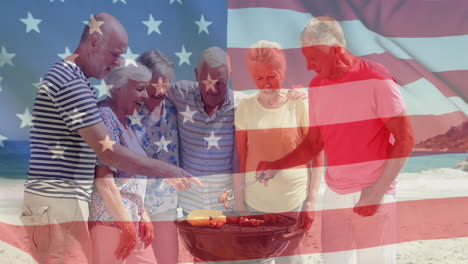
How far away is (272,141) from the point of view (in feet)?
8.48

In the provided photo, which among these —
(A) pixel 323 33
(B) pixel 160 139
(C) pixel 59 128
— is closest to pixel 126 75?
(B) pixel 160 139

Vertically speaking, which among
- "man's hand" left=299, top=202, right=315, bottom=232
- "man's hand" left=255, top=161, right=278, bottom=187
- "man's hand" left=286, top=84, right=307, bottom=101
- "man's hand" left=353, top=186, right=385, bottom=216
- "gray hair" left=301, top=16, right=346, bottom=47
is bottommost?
"man's hand" left=299, top=202, right=315, bottom=232

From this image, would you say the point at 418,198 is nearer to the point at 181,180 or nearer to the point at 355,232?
the point at 355,232

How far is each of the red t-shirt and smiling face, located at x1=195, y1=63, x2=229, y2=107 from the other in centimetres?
36

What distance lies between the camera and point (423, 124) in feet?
8.91

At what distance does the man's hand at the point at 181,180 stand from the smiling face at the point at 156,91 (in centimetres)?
28

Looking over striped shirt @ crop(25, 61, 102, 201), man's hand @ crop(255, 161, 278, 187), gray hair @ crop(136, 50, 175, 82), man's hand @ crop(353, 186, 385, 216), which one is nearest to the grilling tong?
man's hand @ crop(255, 161, 278, 187)

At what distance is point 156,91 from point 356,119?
0.79m

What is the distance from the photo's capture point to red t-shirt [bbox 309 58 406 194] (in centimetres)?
236

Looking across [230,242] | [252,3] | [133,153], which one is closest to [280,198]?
[230,242]

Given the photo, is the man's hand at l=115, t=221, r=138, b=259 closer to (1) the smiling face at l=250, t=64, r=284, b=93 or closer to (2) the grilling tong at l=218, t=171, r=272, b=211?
(2) the grilling tong at l=218, t=171, r=272, b=211

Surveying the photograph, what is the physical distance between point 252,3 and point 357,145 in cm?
72

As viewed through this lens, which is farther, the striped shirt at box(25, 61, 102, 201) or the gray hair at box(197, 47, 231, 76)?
the gray hair at box(197, 47, 231, 76)

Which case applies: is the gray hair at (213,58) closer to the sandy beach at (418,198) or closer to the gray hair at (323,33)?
the gray hair at (323,33)
